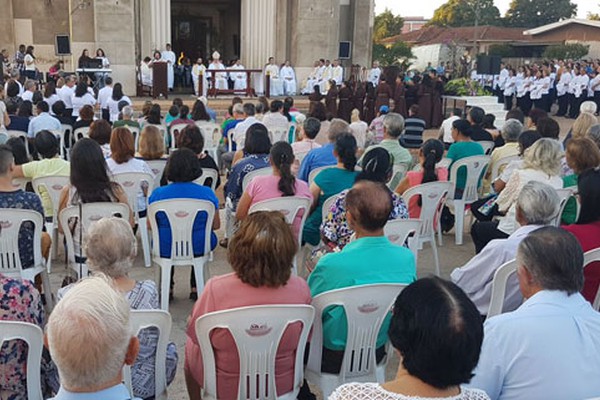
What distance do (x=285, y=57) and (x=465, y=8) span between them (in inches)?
1641

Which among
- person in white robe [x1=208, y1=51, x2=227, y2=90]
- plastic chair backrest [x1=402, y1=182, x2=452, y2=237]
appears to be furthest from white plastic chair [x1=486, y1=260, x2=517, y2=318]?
person in white robe [x1=208, y1=51, x2=227, y2=90]

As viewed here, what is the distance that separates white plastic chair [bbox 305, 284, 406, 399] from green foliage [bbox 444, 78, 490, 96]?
1552cm

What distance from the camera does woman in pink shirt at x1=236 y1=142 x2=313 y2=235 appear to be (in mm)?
4680

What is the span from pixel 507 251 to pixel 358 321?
101 cm

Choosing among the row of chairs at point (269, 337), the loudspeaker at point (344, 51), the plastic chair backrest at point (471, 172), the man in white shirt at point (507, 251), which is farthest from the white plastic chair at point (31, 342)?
the loudspeaker at point (344, 51)

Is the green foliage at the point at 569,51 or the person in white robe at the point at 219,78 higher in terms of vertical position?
the green foliage at the point at 569,51

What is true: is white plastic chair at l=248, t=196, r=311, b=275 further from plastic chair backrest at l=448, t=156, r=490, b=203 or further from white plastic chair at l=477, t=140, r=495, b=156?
white plastic chair at l=477, t=140, r=495, b=156

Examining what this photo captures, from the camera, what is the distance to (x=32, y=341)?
7.93 feet

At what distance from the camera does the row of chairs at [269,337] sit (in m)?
2.49

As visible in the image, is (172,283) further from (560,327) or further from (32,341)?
(560,327)

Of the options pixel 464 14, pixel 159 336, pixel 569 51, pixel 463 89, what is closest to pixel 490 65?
pixel 463 89

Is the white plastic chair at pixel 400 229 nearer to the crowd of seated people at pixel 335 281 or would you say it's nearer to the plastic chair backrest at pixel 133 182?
the crowd of seated people at pixel 335 281

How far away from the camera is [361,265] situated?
296 centimetres

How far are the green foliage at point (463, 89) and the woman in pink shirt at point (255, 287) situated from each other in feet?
51.7
